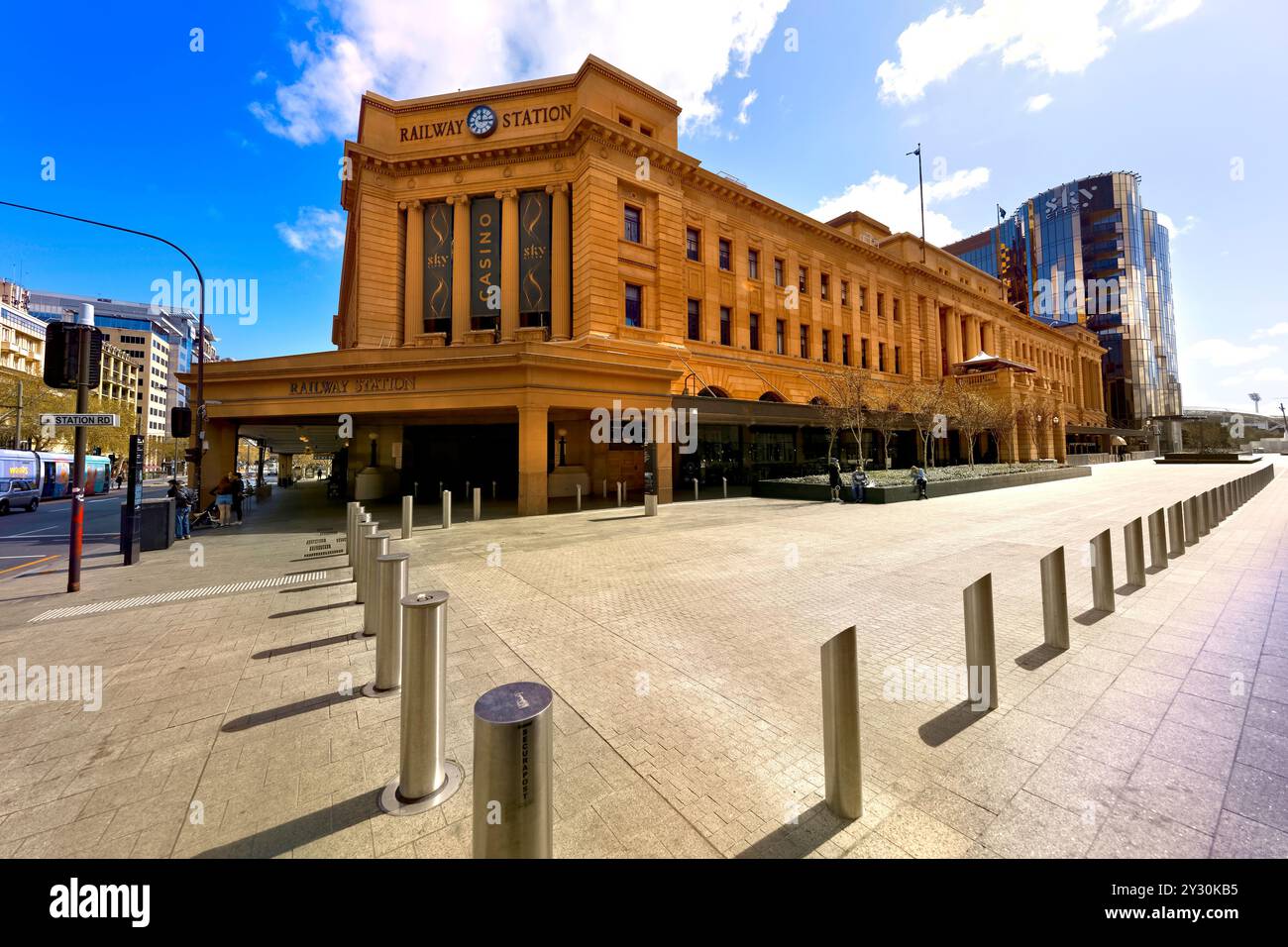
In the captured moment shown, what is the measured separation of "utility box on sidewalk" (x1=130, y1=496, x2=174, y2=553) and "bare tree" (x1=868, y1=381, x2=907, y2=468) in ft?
89.1

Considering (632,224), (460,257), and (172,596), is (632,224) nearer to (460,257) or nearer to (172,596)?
(460,257)

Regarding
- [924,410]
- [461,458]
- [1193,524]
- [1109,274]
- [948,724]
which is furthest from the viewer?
[1109,274]

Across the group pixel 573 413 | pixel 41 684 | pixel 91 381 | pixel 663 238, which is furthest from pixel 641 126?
pixel 41 684

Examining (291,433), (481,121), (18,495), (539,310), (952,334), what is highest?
(481,121)

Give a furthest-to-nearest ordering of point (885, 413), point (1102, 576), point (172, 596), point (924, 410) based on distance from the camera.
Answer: point (924, 410) < point (885, 413) < point (172, 596) < point (1102, 576)

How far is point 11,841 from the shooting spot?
2.43m

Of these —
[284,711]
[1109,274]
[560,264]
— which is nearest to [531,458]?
[560,264]

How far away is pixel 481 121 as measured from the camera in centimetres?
2462

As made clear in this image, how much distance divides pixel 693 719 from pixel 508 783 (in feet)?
6.55

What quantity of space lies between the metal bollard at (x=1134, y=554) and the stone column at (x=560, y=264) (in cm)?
2187

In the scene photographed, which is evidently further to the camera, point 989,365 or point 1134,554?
point 989,365

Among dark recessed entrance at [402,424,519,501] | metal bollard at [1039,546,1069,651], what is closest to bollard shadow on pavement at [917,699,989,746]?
metal bollard at [1039,546,1069,651]

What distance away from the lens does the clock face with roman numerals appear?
2459 centimetres
